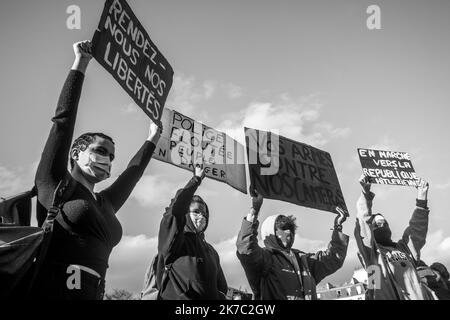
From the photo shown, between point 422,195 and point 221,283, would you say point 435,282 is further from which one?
point 221,283

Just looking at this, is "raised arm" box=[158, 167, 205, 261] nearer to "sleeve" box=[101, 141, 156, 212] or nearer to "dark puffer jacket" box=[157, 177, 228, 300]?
"dark puffer jacket" box=[157, 177, 228, 300]

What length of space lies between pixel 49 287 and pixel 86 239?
323 millimetres

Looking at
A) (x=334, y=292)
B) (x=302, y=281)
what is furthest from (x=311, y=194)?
(x=334, y=292)

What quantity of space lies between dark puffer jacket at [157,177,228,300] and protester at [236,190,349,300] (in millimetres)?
473

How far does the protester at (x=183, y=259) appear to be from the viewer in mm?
3209

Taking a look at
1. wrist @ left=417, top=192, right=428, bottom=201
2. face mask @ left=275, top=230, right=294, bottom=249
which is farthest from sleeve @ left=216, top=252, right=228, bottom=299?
wrist @ left=417, top=192, right=428, bottom=201

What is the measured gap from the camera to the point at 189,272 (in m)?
3.28

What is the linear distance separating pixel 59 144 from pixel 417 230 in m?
5.43

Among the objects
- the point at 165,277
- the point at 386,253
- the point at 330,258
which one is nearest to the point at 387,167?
the point at 386,253

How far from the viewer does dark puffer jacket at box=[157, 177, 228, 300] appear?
3.20m
